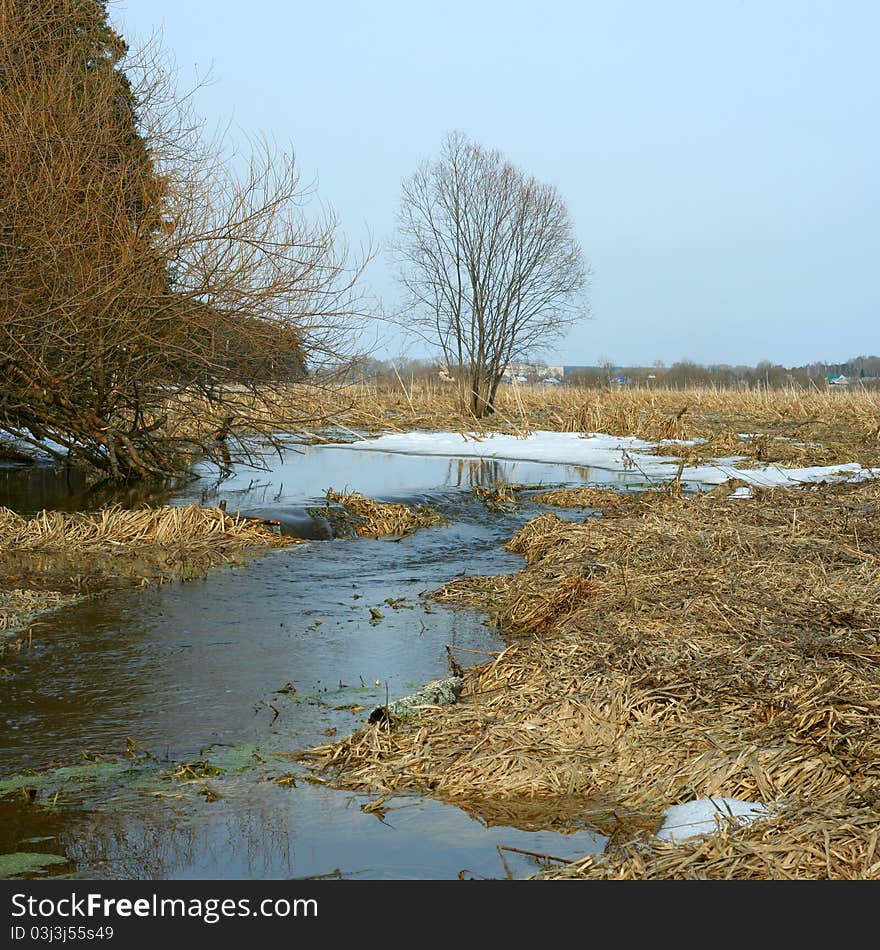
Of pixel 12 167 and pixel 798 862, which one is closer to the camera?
pixel 798 862

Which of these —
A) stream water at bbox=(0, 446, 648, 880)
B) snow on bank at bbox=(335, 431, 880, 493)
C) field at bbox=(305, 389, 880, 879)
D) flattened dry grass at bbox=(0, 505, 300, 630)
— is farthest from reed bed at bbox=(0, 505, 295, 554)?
snow on bank at bbox=(335, 431, 880, 493)

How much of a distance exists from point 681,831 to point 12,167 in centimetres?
868

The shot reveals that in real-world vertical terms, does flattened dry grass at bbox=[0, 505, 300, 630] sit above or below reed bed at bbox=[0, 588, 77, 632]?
above

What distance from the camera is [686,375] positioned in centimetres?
4556

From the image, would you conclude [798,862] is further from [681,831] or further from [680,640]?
[680,640]

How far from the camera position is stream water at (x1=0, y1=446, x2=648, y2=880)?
11.7ft

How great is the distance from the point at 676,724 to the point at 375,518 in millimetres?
7182

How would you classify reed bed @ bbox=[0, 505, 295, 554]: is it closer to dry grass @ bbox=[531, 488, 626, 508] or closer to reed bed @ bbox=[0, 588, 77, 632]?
reed bed @ bbox=[0, 588, 77, 632]

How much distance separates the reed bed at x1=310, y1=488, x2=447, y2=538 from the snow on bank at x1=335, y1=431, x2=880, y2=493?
4601mm

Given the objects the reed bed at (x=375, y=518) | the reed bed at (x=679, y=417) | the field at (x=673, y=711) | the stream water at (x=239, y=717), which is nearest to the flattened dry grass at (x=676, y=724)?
the field at (x=673, y=711)

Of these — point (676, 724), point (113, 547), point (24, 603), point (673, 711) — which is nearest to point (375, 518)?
point (113, 547)

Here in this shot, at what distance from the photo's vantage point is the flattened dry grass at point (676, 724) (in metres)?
3.40

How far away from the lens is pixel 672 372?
151 ft
